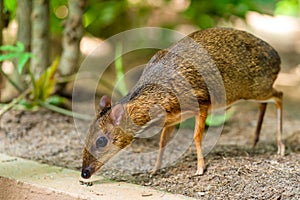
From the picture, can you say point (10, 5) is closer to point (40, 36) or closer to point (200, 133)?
point (40, 36)

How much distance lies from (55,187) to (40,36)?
202 cm

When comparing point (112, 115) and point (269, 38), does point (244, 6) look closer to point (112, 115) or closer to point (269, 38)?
point (112, 115)

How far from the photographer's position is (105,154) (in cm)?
327

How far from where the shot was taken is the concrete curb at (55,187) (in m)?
3.14

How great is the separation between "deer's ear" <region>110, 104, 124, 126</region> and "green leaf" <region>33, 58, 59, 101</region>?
1.56 m

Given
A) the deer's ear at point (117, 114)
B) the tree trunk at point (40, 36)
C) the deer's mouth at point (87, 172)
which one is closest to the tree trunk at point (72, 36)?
the tree trunk at point (40, 36)

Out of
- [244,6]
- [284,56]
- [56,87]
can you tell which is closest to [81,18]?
[56,87]

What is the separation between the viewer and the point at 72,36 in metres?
4.99

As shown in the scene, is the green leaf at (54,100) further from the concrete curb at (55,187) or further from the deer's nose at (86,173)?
the deer's nose at (86,173)

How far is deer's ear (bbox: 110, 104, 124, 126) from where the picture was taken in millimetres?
3250

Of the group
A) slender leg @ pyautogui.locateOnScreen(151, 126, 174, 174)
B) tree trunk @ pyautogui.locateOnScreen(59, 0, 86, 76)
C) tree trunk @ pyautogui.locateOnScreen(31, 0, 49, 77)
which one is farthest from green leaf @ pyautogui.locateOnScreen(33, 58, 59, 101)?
slender leg @ pyautogui.locateOnScreen(151, 126, 174, 174)

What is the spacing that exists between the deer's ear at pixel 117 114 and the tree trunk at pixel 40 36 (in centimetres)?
178

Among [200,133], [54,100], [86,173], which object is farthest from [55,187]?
[54,100]

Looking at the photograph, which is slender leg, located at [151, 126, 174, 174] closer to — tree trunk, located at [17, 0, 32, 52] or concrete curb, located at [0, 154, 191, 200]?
concrete curb, located at [0, 154, 191, 200]
